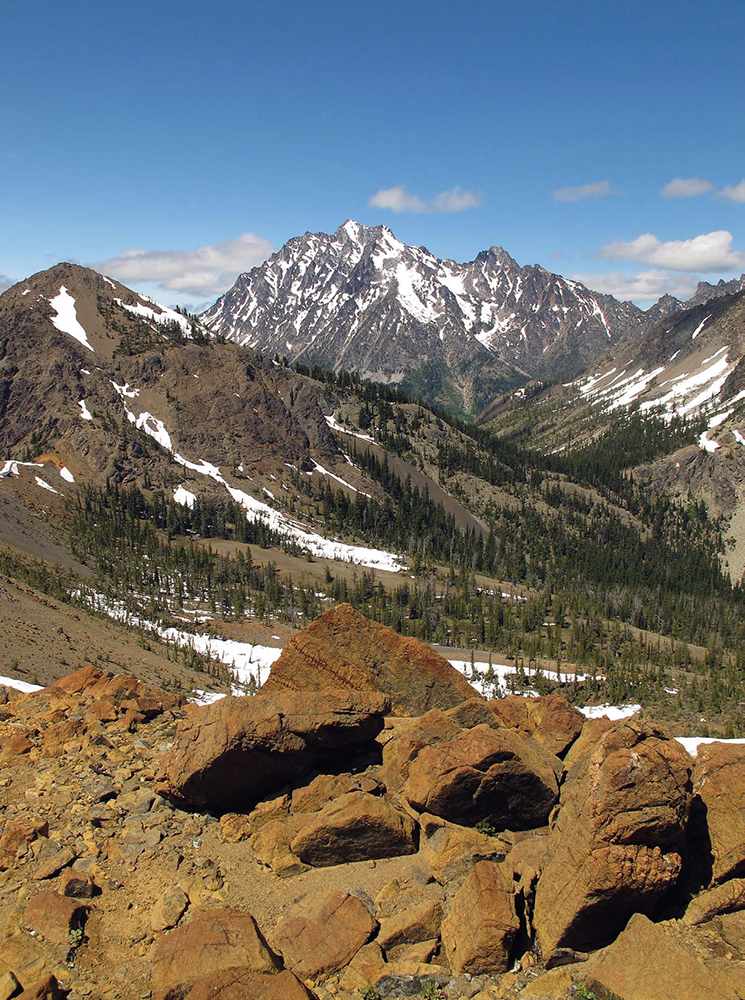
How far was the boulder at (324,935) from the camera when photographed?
15156mm

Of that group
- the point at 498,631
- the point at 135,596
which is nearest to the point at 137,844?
the point at 135,596

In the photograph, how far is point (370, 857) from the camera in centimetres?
1856

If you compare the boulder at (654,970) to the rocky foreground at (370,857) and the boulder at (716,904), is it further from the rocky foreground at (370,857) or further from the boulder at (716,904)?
the boulder at (716,904)

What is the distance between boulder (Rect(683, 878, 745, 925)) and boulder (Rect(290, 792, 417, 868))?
7.17 m

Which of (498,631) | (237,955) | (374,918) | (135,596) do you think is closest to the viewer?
(237,955)

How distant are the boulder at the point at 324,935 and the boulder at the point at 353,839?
1.71 metres

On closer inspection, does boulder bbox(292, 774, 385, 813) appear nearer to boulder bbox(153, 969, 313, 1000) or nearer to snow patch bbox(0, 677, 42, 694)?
boulder bbox(153, 969, 313, 1000)

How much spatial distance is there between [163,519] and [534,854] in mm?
181836

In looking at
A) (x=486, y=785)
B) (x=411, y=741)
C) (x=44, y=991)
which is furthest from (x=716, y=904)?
(x=44, y=991)

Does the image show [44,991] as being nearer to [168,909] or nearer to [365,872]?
[168,909]

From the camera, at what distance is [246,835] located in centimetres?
1989

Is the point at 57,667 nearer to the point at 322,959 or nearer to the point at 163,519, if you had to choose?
the point at 322,959

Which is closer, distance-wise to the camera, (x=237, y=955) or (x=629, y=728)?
(x=237, y=955)

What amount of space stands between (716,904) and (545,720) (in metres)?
8.42
